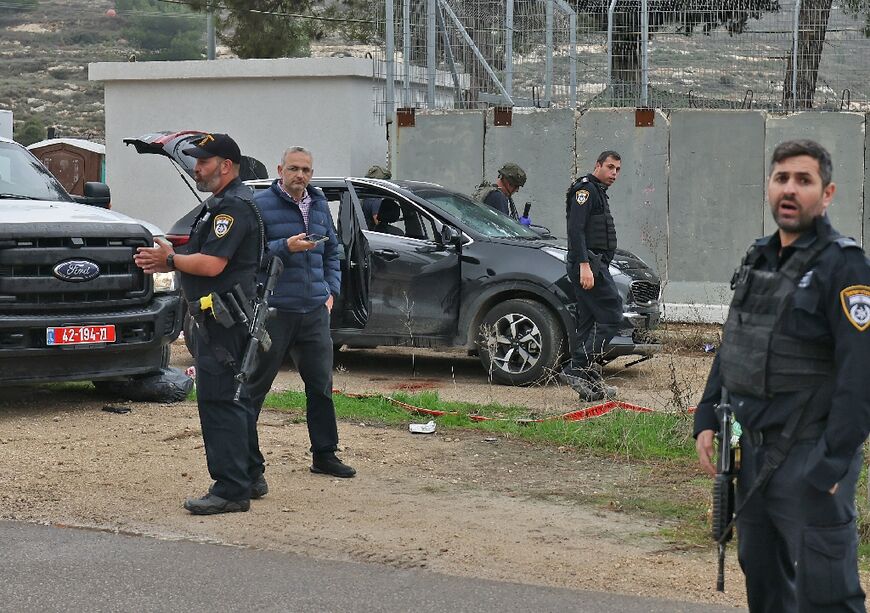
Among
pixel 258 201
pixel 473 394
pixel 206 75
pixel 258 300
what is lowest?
pixel 473 394

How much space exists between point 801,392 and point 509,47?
13.4 m

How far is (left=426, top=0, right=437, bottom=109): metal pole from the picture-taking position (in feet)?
55.0

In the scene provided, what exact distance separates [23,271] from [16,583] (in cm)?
391

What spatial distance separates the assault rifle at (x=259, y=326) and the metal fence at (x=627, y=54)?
31.4ft

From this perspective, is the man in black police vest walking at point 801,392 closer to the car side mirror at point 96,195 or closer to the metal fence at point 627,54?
the car side mirror at point 96,195

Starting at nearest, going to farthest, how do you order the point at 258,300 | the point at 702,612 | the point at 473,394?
1. the point at 702,612
2. the point at 258,300
3. the point at 473,394

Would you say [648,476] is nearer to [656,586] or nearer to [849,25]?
[656,586]

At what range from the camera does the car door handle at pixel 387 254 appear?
37.4 feet

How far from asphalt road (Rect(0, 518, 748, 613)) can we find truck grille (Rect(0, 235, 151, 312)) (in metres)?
3.19

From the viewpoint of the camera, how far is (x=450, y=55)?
1703 cm

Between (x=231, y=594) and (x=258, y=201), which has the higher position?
(x=258, y=201)

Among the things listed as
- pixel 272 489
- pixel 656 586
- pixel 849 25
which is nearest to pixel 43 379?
pixel 272 489

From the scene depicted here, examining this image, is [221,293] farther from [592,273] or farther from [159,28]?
[159,28]

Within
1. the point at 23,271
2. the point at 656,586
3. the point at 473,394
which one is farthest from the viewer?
the point at 473,394
